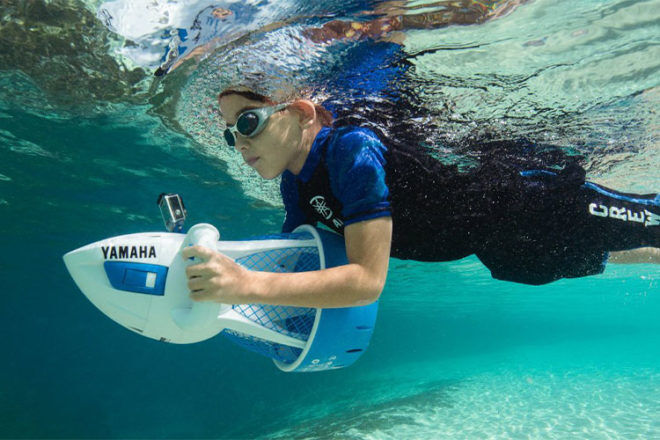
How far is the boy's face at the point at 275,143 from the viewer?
3.55 meters

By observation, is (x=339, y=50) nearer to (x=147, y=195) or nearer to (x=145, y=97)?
(x=145, y=97)

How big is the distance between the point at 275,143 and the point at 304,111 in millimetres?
419

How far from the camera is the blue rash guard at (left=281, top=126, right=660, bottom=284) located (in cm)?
371

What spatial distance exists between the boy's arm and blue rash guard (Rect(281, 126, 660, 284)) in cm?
101

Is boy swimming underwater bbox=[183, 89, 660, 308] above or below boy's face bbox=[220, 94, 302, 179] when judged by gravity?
below

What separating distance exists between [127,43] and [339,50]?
3.84 m

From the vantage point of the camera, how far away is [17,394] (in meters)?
39.6

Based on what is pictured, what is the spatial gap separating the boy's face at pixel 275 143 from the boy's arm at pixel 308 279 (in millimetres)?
1343

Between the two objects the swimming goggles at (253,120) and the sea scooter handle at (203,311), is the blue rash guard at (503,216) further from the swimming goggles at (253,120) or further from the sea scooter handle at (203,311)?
the sea scooter handle at (203,311)

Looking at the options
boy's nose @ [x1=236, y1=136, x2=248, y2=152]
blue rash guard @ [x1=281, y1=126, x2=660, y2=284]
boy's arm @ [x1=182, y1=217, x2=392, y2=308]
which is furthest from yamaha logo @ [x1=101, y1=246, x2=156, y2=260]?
blue rash guard @ [x1=281, y1=126, x2=660, y2=284]

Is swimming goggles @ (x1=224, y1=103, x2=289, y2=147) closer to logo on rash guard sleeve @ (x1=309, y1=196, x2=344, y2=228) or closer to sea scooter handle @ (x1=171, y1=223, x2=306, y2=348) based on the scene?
logo on rash guard sleeve @ (x1=309, y1=196, x2=344, y2=228)

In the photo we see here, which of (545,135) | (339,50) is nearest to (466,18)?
(339,50)

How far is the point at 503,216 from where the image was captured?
400cm

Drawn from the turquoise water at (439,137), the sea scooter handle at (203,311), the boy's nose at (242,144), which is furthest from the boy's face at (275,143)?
the turquoise water at (439,137)
